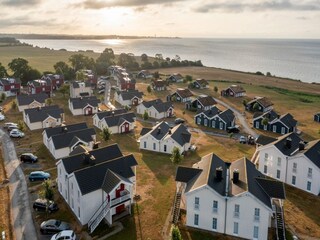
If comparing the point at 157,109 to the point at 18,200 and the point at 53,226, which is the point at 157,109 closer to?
the point at 18,200

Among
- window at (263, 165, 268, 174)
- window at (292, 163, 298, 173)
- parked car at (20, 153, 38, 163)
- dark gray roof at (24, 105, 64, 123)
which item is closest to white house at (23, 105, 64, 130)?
dark gray roof at (24, 105, 64, 123)

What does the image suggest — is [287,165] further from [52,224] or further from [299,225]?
[52,224]

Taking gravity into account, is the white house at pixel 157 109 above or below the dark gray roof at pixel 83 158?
below

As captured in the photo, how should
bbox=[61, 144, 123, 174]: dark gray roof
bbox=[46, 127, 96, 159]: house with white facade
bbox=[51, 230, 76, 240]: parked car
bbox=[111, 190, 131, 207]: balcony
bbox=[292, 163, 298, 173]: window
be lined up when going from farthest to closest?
1. bbox=[46, 127, 96, 159]: house with white facade
2. bbox=[292, 163, 298, 173]: window
3. bbox=[61, 144, 123, 174]: dark gray roof
4. bbox=[111, 190, 131, 207]: balcony
5. bbox=[51, 230, 76, 240]: parked car

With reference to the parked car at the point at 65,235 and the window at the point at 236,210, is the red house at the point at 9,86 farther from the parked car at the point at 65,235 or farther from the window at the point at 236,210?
the window at the point at 236,210

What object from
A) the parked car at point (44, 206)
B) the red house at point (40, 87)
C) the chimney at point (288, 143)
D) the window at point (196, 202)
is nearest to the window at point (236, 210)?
the window at point (196, 202)

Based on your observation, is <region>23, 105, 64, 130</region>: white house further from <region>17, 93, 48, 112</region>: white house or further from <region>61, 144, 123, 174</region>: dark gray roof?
<region>61, 144, 123, 174</region>: dark gray roof

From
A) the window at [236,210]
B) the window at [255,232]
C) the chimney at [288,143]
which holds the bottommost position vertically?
the window at [255,232]
